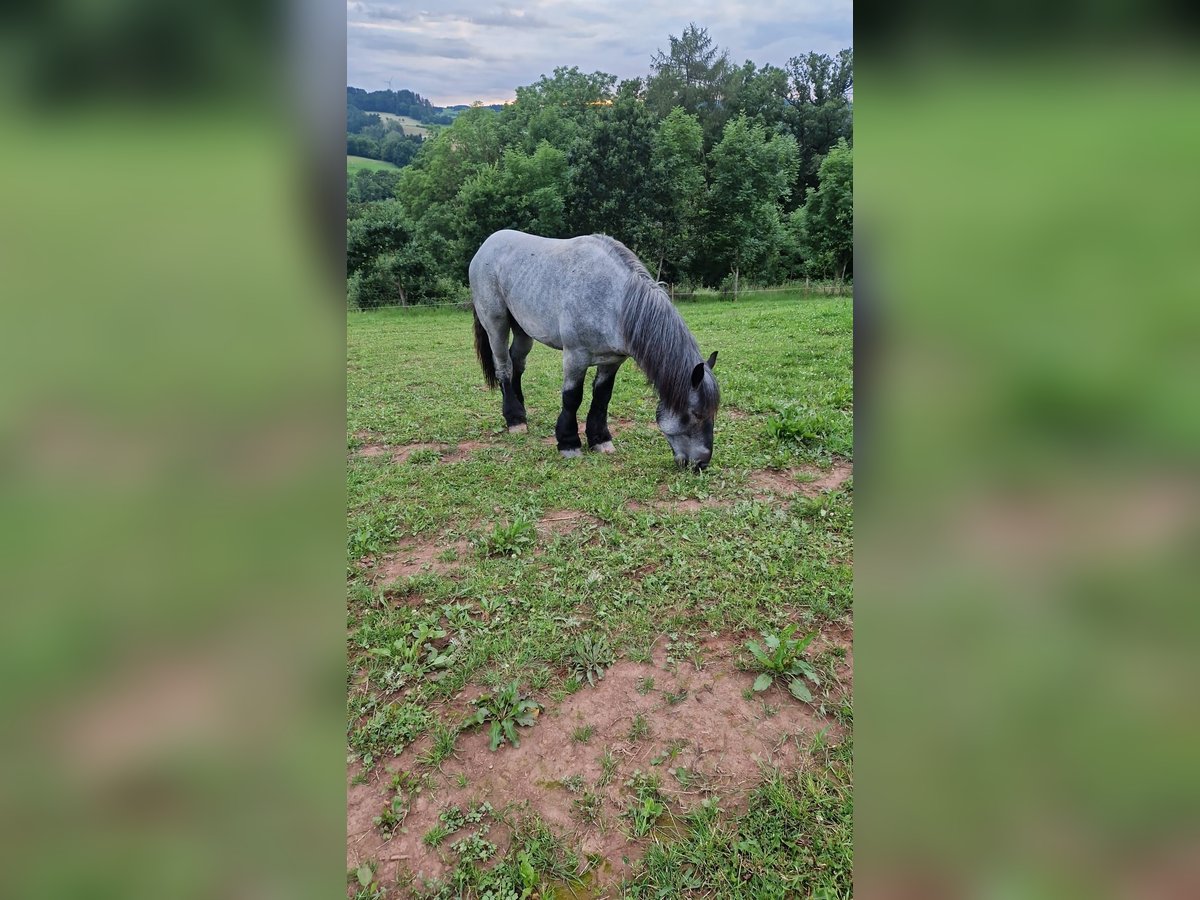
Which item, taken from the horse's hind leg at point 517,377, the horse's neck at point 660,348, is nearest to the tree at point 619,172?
the horse's hind leg at point 517,377

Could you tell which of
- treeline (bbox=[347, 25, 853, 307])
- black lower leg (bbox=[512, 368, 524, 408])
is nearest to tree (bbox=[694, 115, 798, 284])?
treeline (bbox=[347, 25, 853, 307])

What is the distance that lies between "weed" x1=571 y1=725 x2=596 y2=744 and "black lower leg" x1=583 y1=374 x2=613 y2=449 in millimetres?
3430

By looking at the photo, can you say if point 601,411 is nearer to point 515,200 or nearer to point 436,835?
point 436,835

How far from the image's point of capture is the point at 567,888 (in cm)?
178

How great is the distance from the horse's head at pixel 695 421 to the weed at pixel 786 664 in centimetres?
227

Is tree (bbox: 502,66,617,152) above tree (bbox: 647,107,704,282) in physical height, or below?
above

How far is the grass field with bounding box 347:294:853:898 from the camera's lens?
1.87 m

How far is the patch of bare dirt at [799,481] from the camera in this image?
4609 mm

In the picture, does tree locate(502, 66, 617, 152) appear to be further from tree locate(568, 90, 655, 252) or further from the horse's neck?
the horse's neck
